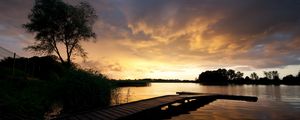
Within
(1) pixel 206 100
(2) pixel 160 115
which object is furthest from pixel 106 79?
(1) pixel 206 100

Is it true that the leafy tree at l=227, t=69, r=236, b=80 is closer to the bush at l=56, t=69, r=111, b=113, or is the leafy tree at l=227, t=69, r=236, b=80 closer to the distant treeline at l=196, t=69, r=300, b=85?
the distant treeline at l=196, t=69, r=300, b=85

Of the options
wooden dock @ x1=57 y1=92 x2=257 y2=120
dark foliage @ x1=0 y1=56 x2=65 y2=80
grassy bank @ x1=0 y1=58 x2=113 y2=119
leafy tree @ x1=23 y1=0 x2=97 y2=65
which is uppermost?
leafy tree @ x1=23 y1=0 x2=97 y2=65

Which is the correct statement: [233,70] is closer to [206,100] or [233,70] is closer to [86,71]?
[206,100]

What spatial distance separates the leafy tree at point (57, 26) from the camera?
3341 cm

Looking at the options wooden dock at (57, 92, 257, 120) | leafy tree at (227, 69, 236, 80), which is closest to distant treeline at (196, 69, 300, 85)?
leafy tree at (227, 69, 236, 80)

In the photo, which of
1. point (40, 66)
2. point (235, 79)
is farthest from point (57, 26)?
point (235, 79)

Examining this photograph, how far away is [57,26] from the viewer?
111 ft

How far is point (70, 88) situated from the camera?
16.3m

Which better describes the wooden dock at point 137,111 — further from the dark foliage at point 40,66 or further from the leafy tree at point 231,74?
the leafy tree at point 231,74

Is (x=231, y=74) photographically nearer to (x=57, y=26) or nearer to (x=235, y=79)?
(x=235, y=79)

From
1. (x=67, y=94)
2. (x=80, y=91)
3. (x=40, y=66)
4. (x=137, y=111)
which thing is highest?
(x=40, y=66)

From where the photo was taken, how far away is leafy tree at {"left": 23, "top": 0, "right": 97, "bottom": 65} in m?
33.4

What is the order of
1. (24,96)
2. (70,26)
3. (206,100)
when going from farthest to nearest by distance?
(70,26) → (206,100) → (24,96)

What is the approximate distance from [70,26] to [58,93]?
19948 mm
